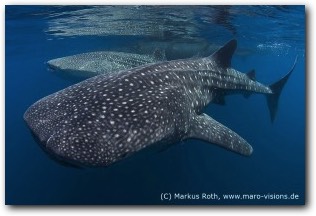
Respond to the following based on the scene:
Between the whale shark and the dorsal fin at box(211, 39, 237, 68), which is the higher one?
the dorsal fin at box(211, 39, 237, 68)

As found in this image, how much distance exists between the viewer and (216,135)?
4500 mm

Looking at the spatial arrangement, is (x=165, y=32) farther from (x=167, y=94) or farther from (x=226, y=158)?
(x=167, y=94)

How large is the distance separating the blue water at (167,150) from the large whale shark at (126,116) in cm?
78

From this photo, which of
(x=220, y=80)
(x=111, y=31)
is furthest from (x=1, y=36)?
(x=111, y=31)

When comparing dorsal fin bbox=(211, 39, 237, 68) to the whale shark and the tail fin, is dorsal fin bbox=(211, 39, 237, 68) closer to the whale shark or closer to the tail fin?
the tail fin

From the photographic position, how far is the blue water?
6.46 metres

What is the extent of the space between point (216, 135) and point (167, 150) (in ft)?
17.5

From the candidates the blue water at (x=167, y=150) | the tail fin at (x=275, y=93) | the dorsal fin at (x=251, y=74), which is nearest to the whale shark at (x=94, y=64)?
the blue water at (x=167, y=150)

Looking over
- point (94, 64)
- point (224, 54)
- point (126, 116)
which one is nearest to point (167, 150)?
point (94, 64)

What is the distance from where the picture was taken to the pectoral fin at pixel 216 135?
14.1ft

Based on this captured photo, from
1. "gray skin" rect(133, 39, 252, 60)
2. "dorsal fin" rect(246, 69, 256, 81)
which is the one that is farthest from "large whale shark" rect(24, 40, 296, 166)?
"gray skin" rect(133, 39, 252, 60)

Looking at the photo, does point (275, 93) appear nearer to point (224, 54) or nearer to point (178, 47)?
point (224, 54)

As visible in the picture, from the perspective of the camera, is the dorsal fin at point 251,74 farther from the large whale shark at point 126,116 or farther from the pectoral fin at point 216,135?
the pectoral fin at point 216,135

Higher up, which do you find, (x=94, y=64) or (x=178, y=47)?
(x=94, y=64)
